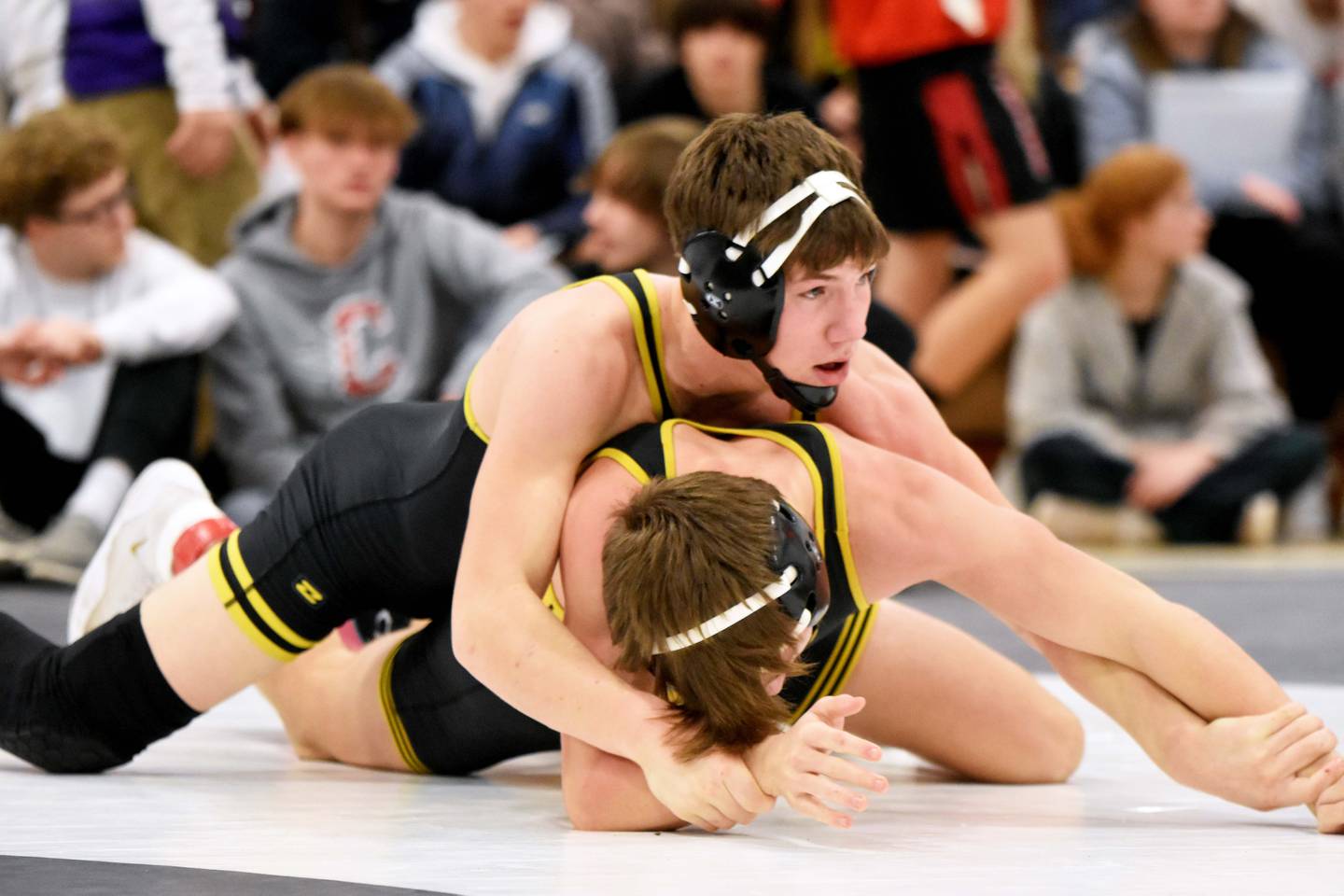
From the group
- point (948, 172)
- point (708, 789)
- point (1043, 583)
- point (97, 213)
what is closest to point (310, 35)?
point (97, 213)

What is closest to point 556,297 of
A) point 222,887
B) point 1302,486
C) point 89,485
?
point 222,887

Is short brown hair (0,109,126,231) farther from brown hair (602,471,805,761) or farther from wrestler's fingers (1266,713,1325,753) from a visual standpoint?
wrestler's fingers (1266,713,1325,753)

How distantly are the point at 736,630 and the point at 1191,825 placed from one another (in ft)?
2.14

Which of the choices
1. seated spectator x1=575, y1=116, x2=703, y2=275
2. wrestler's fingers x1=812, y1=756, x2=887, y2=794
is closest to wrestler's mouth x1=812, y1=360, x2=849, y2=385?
wrestler's fingers x1=812, y1=756, x2=887, y2=794

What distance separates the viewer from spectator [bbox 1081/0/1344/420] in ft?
20.9

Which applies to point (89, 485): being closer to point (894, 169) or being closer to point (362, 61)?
point (362, 61)

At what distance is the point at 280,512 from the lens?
281 cm

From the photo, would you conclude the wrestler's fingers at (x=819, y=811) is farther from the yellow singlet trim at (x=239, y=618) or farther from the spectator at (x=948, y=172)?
the spectator at (x=948, y=172)

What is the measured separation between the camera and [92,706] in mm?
2762

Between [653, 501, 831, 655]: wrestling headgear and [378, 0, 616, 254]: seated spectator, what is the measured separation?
141 inches

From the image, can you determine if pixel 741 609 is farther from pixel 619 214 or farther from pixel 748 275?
pixel 619 214

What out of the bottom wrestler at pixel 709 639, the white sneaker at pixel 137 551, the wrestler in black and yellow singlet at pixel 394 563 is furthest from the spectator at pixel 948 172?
the wrestler in black and yellow singlet at pixel 394 563

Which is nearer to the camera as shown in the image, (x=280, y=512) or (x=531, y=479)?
(x=531, y=479)

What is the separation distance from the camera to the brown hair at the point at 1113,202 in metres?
5.79
